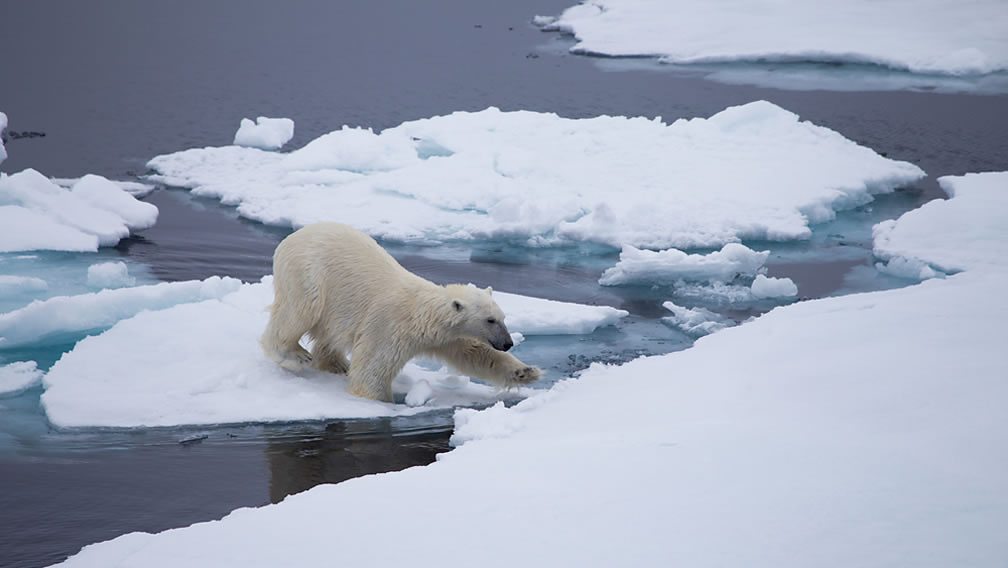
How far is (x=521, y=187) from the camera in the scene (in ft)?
40.4

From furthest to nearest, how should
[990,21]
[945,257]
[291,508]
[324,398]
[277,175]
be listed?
[990,21] → [277,175] → [945,257] → [324,398] → [291,508]

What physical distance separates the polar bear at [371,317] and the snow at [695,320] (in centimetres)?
234

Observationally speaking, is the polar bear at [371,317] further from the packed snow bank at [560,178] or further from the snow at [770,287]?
the packed snow bank at [560,178]

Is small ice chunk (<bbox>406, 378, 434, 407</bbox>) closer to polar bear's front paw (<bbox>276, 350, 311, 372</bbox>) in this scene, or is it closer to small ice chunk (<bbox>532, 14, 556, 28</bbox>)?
polar bear's front paw (<bbox>276, 350, 311, 372</bbox>)

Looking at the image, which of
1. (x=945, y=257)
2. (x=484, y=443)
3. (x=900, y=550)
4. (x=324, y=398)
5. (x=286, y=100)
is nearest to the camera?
(x=900, y=550)

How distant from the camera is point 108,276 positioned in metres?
8.91

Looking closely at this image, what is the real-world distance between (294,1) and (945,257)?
2660cm

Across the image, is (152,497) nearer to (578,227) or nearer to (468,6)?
(578,227)

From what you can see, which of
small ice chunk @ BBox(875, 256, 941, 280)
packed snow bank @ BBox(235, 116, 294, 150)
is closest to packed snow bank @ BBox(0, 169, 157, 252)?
packed snow bank @ BBox(235, 116, 294, 150)

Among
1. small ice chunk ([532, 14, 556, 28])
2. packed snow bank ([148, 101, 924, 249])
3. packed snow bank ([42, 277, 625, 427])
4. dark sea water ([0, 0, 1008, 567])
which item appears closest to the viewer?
dark sea water ([0, 0, 1008, 567])

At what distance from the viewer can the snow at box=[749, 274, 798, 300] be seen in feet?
31.5

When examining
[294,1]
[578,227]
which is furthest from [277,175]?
[294,1]

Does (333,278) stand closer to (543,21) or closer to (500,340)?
(500,340)

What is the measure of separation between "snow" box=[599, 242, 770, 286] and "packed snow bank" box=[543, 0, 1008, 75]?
1355 centimetres
